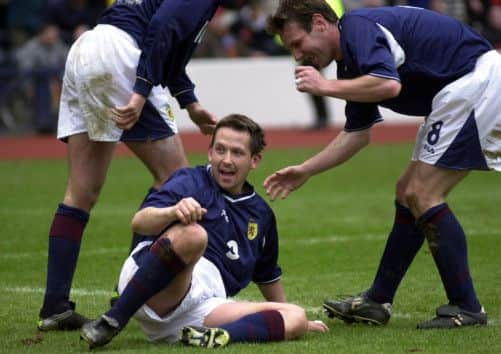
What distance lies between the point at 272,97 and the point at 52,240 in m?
14.4

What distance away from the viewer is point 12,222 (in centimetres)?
1038

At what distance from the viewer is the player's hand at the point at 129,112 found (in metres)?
6.11

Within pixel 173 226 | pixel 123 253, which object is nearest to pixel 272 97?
pixel 123 253

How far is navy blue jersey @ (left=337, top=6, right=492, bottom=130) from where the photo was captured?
5.68 metres

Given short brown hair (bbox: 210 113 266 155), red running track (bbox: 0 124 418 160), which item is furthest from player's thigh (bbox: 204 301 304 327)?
red running track (bbox: 0 124 418 160)

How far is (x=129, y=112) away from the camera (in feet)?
20.1

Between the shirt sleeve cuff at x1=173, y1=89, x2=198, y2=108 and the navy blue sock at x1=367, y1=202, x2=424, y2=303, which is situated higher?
the shirt sleeve cuff at x1=173, y1=89, x2=198, y2=108

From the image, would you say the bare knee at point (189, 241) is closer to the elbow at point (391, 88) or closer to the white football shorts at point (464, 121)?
the elbow at point (391, 88)

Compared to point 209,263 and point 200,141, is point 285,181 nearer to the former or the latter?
point 209,263

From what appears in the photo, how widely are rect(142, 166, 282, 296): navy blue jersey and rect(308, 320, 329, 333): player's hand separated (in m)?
0.38

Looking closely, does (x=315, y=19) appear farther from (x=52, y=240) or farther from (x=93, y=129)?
(x=52, y=240)

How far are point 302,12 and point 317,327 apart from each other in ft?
5.01

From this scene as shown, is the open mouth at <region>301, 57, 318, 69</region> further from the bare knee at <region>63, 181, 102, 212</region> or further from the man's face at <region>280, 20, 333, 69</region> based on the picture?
the bare knee at <region>63, 181, 102, 212</region>

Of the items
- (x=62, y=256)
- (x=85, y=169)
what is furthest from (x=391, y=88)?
(x=62, y=256)
